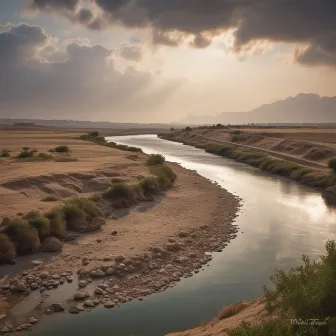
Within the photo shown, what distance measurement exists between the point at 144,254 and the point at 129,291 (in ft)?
10.3

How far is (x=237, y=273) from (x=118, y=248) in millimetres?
5929

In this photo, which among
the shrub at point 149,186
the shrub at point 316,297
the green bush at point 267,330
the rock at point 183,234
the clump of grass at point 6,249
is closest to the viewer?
the green bush at point 267,330

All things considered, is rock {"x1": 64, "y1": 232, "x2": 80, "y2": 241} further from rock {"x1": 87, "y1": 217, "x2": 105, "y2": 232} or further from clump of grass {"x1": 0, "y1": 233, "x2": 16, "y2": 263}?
clump of grass {"x1": 0, "y1": 233, "x2": 16, "y2": 263}

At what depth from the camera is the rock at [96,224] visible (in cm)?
2027

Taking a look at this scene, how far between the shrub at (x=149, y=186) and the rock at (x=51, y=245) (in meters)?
12.6

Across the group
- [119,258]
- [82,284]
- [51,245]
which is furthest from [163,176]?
[82,284]

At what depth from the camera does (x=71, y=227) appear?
19.8 meters

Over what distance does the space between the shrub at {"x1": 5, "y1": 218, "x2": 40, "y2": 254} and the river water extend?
5.48 metres

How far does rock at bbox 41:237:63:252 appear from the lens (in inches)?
668

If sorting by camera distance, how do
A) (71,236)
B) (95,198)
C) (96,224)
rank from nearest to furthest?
(71,236), (96,224), (95,198)

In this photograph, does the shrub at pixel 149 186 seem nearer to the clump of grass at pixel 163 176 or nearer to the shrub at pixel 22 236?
the clump of grass at pixel 163 176

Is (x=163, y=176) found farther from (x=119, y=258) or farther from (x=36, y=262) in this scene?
(x=36, y=262)

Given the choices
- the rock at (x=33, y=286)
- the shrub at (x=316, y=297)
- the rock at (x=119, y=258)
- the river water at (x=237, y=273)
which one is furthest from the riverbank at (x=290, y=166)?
the rock at (x=33, y=286)

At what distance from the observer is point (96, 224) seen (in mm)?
20750
